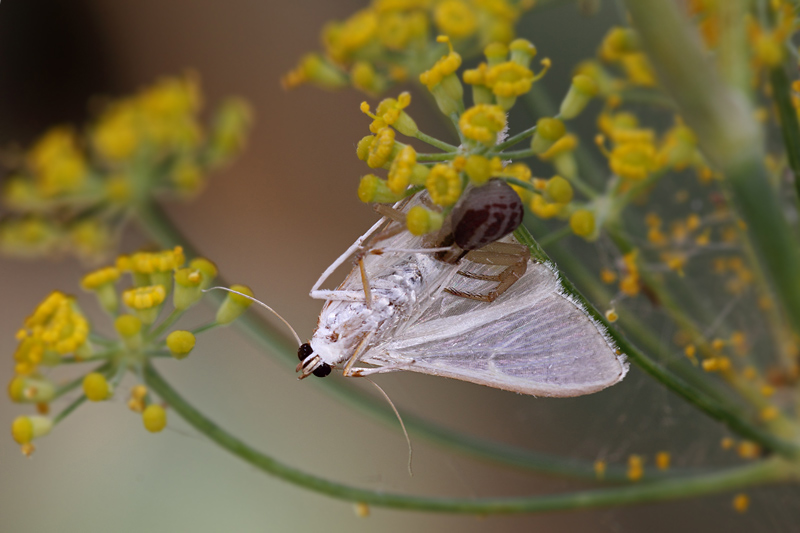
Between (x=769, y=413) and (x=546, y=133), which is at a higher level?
(x=546, y=133)

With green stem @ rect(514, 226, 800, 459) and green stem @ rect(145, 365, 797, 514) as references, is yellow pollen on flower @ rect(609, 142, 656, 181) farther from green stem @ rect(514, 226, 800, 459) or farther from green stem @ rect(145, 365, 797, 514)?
green stem @ rect(145, 365, 797, 514)

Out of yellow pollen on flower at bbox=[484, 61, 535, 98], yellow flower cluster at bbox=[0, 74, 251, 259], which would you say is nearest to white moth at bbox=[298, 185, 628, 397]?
yellow pollen on flower at bbox=[484, 61, 535, 98]

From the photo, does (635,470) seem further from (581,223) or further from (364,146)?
(364,146)

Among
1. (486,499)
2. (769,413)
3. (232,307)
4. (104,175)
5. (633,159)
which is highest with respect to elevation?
(104,175)

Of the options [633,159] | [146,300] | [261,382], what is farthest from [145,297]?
[261,382]

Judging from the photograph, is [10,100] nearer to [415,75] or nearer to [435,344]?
[415,75]

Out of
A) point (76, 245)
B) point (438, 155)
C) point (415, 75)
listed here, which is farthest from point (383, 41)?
point (76, 245)

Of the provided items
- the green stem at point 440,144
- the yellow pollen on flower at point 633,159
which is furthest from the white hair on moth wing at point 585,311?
the yellow pollen on flower at point 633,159
